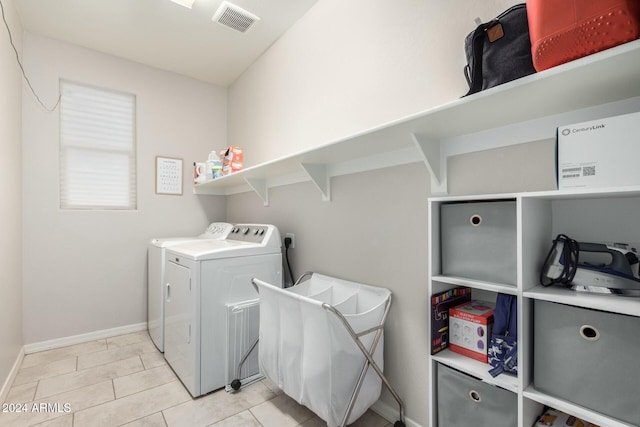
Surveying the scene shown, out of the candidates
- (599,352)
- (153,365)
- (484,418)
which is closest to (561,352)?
(599,352)

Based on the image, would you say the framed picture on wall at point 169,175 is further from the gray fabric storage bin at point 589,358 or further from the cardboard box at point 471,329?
the gray fabric storage bin at point 589,358

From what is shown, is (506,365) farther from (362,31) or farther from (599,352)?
(362,31)

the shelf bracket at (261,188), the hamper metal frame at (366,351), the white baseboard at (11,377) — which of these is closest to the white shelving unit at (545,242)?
the hamper metal frame at (366,351)

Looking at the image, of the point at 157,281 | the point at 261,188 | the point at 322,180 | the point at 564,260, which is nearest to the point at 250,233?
the point at 261,188

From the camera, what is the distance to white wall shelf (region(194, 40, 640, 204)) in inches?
32.4

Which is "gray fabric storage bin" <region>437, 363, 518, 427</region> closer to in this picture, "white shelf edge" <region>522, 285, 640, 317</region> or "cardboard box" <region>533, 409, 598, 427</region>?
"cardboard box" <region>533, 409, 598, 427</region>

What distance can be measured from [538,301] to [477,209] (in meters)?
0.38

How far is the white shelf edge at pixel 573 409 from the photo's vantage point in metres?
0.82

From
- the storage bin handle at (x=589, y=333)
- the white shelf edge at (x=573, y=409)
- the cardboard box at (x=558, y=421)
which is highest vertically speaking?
the storage bin handle at (x=589, y=333)

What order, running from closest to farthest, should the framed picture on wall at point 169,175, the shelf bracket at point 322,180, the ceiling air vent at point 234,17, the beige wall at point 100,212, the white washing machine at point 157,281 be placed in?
the shelf bracket at point 322,180 → the ceiling air vent at point 234,17 → the white washing machine at point 157,281 → the beige wall at point 100,212 → the framed picture on wall at point 169,175

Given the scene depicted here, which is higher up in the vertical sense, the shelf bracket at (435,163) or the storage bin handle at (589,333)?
the shelf bracket at (435,163)

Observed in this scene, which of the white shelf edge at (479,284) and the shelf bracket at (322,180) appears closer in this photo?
the white shelf edge at (479,284)

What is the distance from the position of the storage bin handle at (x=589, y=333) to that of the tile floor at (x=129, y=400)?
1197 millimetres

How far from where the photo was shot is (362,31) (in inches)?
74.5
